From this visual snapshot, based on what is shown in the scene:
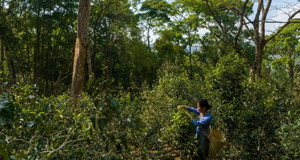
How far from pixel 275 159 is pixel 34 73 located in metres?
13.9

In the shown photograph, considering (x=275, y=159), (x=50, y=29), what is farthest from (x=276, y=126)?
(x=50, y=29)

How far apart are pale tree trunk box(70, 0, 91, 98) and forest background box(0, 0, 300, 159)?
58 millimetres

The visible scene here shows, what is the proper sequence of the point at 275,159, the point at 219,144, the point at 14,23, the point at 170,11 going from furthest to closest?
the point at 170,11
the point at 14,23
the point at 219,144
the point at 275,159

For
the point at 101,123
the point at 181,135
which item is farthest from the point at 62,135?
the point at 181,135

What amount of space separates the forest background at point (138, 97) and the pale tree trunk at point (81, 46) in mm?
58

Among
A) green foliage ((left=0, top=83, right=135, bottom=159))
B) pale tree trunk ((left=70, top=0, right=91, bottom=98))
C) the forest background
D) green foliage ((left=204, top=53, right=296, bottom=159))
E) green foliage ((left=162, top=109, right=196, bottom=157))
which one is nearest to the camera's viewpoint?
green foliage ((left=0, top=83, right=135, bottom=159))

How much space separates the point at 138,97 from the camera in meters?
7.20

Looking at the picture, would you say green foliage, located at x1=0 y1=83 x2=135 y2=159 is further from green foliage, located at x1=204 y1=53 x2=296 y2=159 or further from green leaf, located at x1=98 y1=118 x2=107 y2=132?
green foliage, located at x1=204 y1=53 x2=296 y2=159

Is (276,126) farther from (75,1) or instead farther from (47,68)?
(47,68)

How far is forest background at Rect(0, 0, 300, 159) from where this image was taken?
258 cm

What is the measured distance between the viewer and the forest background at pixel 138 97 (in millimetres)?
2576

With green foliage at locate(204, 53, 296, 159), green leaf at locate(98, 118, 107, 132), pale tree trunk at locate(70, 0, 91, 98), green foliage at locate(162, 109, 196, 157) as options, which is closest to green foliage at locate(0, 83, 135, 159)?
green leaf at locate(98, 118, 107, 132)

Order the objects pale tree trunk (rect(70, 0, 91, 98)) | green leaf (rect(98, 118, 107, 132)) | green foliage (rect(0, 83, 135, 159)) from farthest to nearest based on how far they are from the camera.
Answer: pale tree trunk (rect(70, 0, 91, 98)) < green foliage (rect(0, 83, 135, 159)) < green leaf (rect(98, 118, 107, 132))

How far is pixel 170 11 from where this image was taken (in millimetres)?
24828
